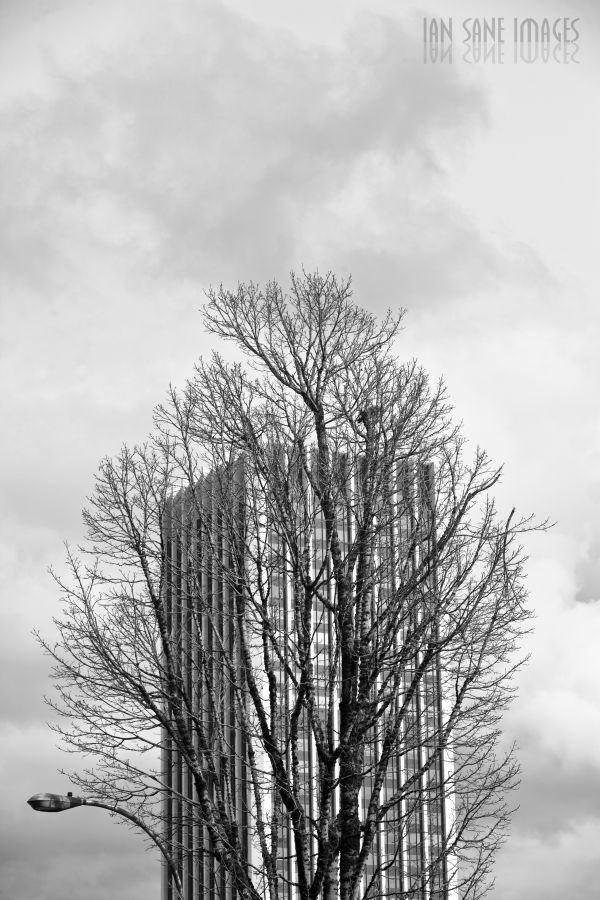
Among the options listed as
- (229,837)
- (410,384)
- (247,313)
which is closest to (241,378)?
(247,313)

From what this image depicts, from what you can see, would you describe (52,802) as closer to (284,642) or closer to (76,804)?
(76,804)

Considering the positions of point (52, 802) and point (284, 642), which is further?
point (52, 802)

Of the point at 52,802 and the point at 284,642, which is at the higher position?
the point at 284,642

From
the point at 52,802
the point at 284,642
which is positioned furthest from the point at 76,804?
the point at 284,642

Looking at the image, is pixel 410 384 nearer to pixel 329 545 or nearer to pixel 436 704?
pixel 329 545

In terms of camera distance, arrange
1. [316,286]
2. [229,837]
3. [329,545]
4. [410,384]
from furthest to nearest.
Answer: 1. [316,286]
2. [410,384]
3. [329,545]
4. [229,837]

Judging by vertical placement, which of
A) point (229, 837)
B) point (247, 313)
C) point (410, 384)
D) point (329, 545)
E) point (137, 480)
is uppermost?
point (247, 313)

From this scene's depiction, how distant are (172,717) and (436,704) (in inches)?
129

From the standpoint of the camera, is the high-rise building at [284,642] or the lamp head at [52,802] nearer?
the high-rise building at [284,642]

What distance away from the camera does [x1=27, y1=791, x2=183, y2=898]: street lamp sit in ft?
44.0

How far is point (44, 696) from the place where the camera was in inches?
524

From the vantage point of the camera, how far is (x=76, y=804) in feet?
49.5

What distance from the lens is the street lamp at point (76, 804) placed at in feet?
44.0

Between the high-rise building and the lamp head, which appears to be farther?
the lamp head
